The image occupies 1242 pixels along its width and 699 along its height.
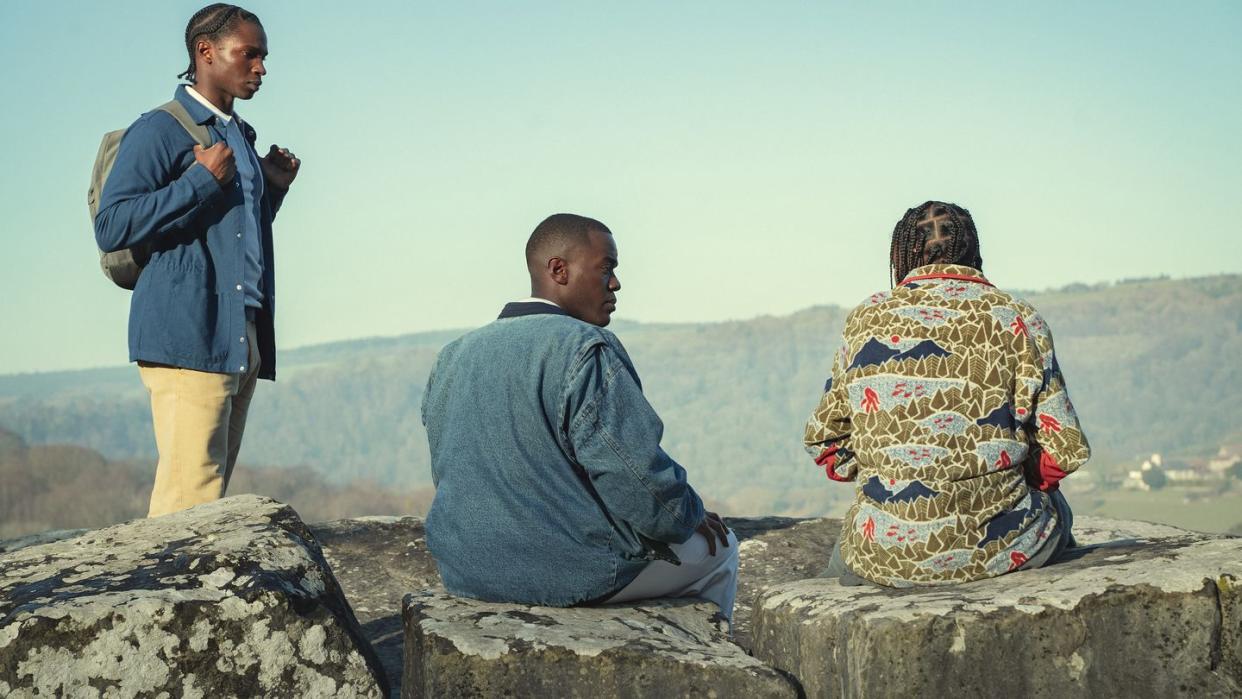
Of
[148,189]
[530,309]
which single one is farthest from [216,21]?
[530,309]

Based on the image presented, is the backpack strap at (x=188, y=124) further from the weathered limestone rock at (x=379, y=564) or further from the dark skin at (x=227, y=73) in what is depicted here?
the weathered limestone rock at (x=379, y=564)

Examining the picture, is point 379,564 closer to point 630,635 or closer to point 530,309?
point 530,309

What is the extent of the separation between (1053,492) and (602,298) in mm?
1738

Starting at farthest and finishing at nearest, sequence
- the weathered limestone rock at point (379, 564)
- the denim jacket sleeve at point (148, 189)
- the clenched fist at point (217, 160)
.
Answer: the weathered limestone rock at point (379, 564) → the clenched fist at point (217, 160) → the denim jacket sleeve at point (148, 189)

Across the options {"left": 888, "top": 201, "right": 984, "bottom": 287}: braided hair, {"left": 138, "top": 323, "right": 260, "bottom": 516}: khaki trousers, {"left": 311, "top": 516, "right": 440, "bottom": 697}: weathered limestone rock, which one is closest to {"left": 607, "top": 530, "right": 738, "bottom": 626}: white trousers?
{"left": 888, "top": 201, "right": 984, "bottom": 287}: braided hair

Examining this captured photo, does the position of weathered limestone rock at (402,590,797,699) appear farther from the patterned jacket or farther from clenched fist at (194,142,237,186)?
clenched fist at (194,142,237,186)

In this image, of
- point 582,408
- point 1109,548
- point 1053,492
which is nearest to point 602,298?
point 582,408

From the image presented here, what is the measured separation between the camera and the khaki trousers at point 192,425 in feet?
17.3

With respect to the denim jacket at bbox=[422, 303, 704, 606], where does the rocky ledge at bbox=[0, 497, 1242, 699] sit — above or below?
below

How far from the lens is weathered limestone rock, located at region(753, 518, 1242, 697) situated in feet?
13.2

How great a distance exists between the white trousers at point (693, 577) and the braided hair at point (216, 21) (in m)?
2.86

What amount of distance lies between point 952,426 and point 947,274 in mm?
533

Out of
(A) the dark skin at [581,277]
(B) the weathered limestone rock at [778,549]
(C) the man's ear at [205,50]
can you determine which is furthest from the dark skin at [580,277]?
(B) the weathered limestone rock at [778,549]

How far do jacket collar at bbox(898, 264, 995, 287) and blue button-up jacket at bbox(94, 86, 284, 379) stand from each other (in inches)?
107
